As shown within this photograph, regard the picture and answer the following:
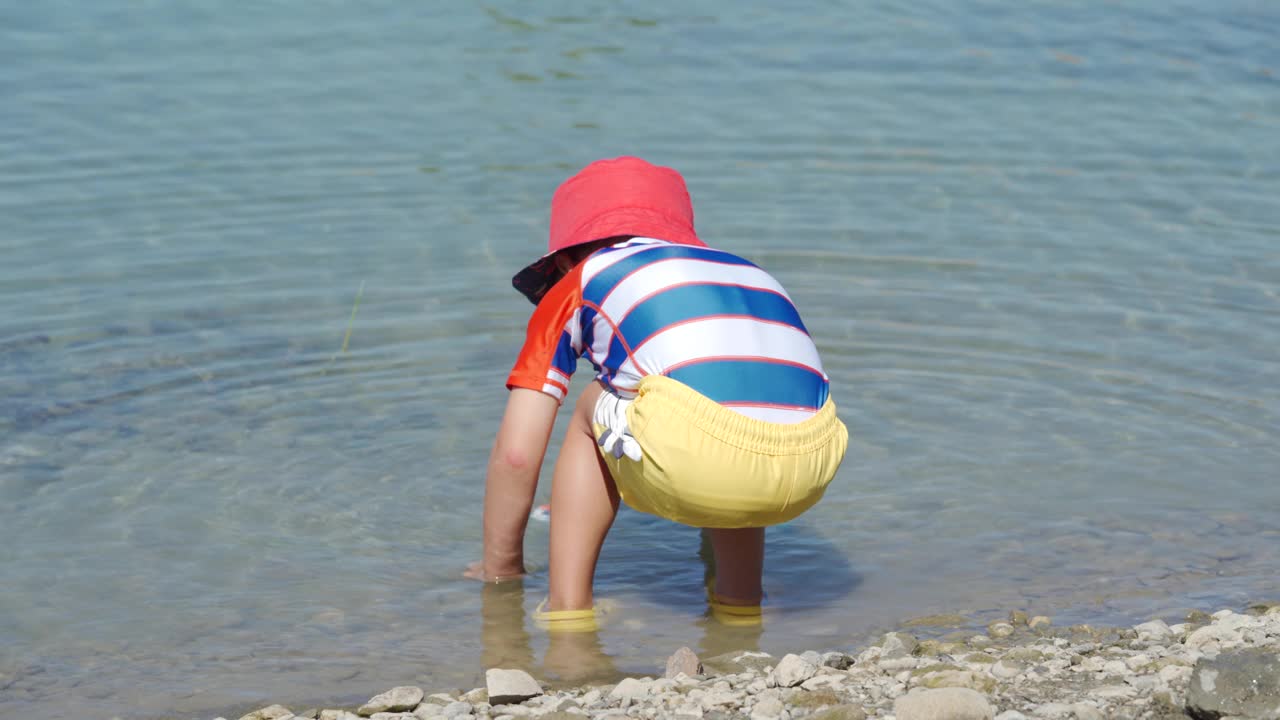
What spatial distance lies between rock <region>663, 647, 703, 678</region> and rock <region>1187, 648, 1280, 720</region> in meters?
1.21

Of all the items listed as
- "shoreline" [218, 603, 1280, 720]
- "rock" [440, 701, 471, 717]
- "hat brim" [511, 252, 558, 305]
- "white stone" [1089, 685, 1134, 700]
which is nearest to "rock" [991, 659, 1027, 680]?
"shoreline" [218, 603, 1280, 720]

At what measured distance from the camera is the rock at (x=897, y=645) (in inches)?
154

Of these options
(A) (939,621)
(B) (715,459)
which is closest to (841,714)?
(B) (715,459)

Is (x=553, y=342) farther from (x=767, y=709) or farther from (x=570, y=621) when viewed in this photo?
(x=767, y=709)

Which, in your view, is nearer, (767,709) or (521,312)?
(767,709)

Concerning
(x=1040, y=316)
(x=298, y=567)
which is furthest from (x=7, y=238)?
(x=1040, y=316)

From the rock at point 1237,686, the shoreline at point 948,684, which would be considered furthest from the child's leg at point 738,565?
the rock at point 1237,686

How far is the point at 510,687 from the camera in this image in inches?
143

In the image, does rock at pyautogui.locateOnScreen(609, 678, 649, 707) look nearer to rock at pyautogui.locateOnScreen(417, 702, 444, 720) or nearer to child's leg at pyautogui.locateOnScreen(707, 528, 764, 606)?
rock at pyautogui.locateOnScreen(417, 702, 444, 720)

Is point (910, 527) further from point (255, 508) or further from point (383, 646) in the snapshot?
point (255, 508)

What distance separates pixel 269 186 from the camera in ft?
28.0

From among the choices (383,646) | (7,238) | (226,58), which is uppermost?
(226,58)

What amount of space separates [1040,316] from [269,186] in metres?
4.21

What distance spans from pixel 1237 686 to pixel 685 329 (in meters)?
1.46
